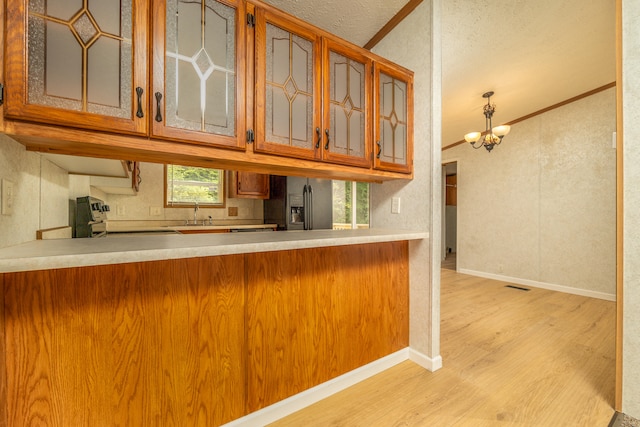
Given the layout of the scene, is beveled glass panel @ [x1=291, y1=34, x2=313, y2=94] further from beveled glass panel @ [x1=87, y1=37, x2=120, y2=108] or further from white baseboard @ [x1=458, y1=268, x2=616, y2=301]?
white baseboard @ [x1=458, y1=268, x2=616, y2=301]

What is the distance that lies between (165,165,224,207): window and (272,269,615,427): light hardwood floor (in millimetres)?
3379

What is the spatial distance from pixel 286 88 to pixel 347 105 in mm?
439

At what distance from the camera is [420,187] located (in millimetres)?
2008

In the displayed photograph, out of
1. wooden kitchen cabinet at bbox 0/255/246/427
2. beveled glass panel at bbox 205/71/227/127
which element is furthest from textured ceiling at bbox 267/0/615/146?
wooden kitchen cabinet at bbox 0/255/246/427

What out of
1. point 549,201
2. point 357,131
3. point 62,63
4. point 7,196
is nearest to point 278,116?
point 357,131

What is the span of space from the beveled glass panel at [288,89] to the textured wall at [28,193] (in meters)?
0.98

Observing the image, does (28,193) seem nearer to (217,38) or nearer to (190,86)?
(190,86)

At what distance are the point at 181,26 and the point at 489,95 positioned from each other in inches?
148

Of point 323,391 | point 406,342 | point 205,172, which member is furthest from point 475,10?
point 205,172

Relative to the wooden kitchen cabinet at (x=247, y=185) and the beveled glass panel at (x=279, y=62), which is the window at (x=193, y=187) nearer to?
the wooden kitchen cabinet at (x=247, y=185)

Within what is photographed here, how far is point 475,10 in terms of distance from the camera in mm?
2256

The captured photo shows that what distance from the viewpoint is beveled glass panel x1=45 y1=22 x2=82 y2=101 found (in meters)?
0.90

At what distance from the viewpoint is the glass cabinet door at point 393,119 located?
184cm

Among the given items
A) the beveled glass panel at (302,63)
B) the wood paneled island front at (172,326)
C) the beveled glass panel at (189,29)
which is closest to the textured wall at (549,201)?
the beveled glass panel at (302,63)
